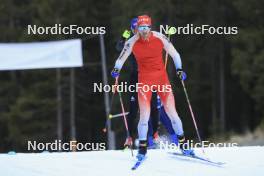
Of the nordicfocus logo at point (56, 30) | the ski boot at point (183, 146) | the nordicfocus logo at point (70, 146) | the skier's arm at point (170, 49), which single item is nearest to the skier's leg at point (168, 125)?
the ski boot at point (183, 146)

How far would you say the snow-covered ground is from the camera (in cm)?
657

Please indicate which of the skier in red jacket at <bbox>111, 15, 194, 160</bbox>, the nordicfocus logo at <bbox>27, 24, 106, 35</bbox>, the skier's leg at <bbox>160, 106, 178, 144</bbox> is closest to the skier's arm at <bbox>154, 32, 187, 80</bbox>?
the skier in red jacket at <bbox>111, 15, 194, 160</bbox>

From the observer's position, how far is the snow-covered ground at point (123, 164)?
657cm

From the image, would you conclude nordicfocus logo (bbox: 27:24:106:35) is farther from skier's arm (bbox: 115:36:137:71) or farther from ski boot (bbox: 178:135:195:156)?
skier's arm (bbox: 115:36:137:71)

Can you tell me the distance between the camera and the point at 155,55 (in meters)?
6.96

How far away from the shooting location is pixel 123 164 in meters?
6.94

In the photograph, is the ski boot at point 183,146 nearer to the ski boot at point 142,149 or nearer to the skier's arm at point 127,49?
the ski boot at point 142,149

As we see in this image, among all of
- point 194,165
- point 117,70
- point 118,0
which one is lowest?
point 194,165

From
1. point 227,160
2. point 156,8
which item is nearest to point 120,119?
point 156,8

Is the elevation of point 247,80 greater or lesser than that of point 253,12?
lesser

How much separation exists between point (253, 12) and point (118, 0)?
16.6ft

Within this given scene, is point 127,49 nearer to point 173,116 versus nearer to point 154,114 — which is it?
point 173,116

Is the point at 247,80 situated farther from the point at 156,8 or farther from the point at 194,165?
the point at 194,165

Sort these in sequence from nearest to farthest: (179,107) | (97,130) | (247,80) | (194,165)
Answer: (194,165) → (247,80) → (179,107) → (97,130)
